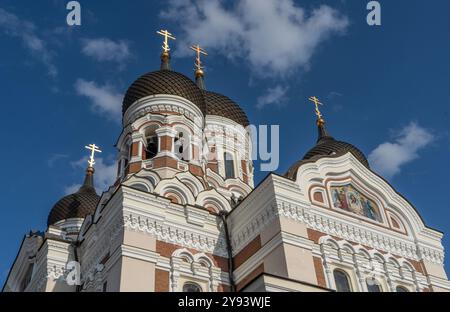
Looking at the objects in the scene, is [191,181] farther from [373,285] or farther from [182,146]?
[373,285]

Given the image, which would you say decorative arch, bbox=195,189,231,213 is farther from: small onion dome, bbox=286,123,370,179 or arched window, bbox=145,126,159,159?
small onion dome, bbox=286,123,370,179

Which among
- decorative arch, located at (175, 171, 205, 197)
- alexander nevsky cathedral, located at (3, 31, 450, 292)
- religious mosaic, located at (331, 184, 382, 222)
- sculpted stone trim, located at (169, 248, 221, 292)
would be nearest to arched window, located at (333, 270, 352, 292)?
alexander nevsky cathedral, located at (3, 31, 450, 292)

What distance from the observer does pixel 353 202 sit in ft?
48.5

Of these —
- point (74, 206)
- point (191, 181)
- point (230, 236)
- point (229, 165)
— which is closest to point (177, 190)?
point (191, 181)

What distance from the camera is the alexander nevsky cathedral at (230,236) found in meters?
12.8

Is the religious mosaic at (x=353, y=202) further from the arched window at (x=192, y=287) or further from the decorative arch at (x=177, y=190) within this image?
the arched window at (x=192, y=287)

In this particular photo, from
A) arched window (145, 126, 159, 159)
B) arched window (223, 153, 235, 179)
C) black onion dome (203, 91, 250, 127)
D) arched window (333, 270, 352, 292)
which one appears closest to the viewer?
arched window (333, 270, 352, 292)

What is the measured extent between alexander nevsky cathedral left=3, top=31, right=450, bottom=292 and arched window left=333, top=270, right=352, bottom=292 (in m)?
0.02

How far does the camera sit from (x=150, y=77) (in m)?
19.0

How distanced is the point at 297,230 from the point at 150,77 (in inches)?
322

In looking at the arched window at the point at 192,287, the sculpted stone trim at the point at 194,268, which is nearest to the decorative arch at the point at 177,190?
the sculpted stone trim at the point at 194,268

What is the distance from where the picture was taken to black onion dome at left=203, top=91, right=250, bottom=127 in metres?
22.3

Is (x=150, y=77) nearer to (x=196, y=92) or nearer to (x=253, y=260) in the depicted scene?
(x=196, y=92)

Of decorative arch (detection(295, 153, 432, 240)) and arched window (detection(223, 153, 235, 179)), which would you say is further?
arched window (detection(223, 153, 235, 179))
